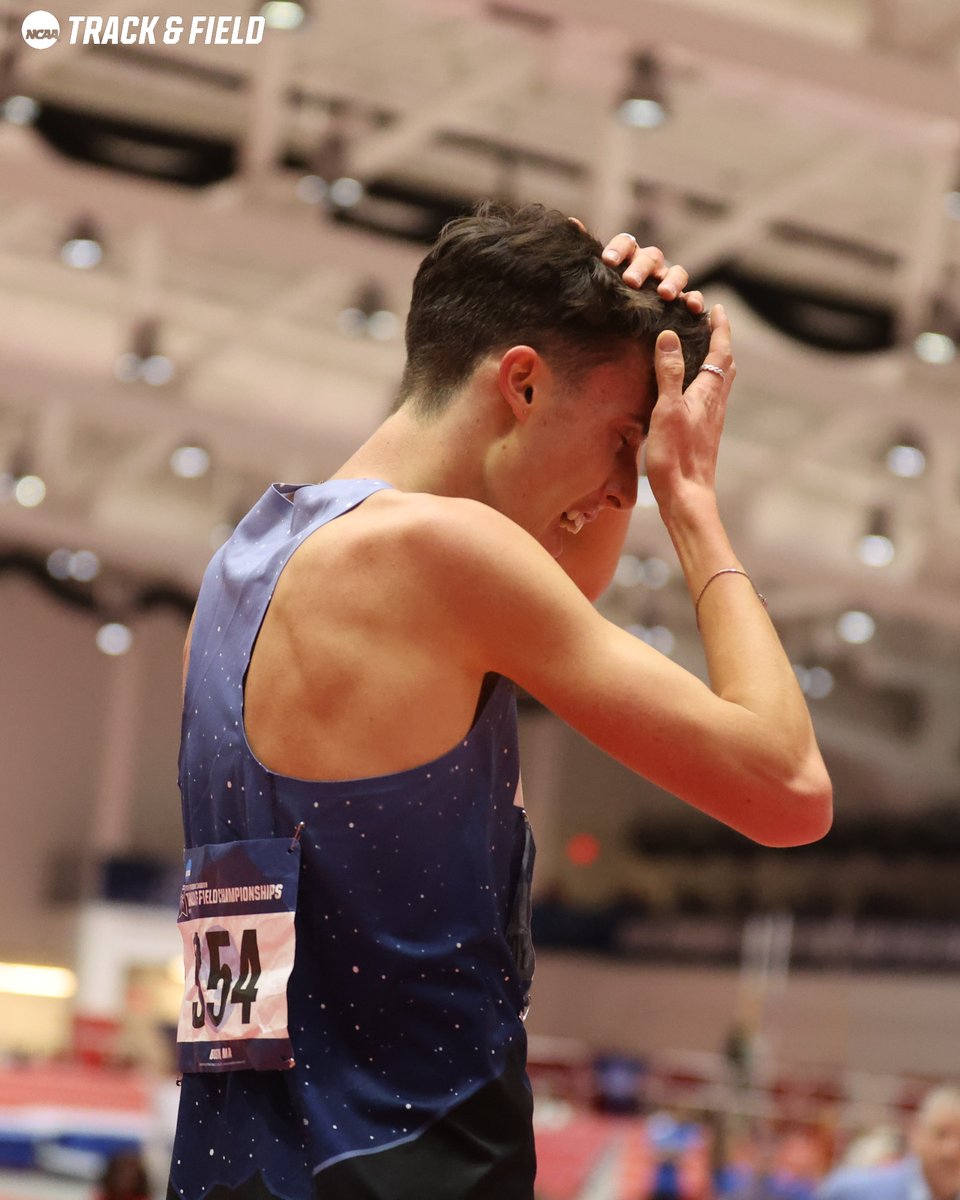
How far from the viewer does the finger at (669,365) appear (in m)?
1.65

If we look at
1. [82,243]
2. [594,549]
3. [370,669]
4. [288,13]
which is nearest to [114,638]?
[82,243]

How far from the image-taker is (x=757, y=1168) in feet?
34.1

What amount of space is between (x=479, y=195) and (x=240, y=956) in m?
9.99

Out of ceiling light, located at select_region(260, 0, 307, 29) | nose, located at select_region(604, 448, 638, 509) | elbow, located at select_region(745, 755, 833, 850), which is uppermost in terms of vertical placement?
ceiling light, located at select_region(260, 0, 307, 29)

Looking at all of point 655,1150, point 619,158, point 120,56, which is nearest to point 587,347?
point 619,158

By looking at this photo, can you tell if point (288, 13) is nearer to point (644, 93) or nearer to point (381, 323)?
point (644, 93)

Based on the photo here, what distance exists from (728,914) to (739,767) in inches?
990

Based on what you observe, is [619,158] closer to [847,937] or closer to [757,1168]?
[757,1168]

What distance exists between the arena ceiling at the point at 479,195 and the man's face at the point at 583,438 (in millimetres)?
6409

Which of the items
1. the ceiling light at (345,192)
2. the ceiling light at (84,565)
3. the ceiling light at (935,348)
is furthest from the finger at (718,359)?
the ceiling light at (84,565)

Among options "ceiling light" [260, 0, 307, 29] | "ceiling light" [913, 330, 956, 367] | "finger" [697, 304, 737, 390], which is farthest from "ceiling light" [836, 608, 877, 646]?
"finger" [697, 304, 737, 390]

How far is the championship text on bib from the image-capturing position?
1515mm

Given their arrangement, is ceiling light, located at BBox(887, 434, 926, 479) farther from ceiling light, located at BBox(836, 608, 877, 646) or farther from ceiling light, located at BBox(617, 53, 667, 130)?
ceiling light, located at BBox(836, 608, 877, 646)

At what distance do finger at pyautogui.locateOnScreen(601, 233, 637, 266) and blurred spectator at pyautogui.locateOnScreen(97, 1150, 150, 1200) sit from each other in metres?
6.71
